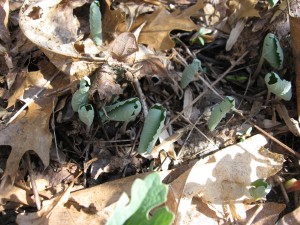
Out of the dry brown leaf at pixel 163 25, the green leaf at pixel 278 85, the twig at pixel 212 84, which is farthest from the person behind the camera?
the dry brown leaf at pixel 163 25

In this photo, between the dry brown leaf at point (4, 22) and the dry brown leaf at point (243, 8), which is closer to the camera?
the dry brown leaf at point (4, 22)

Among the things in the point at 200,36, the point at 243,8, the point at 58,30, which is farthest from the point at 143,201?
the point at 243,8

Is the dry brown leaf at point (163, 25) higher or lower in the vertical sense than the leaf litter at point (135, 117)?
higher

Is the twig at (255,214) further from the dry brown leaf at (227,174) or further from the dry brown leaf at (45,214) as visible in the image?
the dry brown leaf at (45,214)

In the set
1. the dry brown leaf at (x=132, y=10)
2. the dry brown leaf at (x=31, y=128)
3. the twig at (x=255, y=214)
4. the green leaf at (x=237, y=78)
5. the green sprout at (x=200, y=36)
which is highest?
the dry brown leaf at (x=132, y=10)

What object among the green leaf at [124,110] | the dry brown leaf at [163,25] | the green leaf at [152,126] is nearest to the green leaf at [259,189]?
the green leaf at [152,126]

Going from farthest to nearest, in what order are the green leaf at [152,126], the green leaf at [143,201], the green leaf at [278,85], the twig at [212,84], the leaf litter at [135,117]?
the twig at [212,84] → the green leaf at [278,85] → the leaf litter at [135,117] → the green leaf at [152,126] → the green leaf at [143,201]

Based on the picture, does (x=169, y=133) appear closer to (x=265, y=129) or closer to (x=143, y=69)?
(x=143, y=69)
